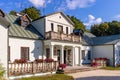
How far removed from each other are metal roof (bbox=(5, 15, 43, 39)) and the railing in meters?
4.07

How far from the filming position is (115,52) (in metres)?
33.8

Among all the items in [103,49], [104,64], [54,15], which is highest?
[54,15]

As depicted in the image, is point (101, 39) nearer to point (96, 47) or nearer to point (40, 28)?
point (96, 47)

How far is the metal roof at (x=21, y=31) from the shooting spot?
2395cm

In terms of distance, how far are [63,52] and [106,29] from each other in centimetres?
2905

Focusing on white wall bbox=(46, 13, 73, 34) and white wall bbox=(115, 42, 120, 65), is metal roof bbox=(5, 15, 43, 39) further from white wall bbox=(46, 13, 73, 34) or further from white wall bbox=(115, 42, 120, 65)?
white wall bbox=(115, 42, 120, 65)

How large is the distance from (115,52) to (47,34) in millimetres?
12453

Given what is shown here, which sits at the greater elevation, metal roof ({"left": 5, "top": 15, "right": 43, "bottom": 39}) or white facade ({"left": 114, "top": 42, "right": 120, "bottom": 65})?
metal roof ({"left": 5, "top": 15, "right": 43, "bottom": 39})

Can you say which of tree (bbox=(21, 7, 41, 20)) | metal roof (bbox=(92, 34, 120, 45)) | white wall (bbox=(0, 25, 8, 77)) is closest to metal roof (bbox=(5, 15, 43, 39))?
white wall (bbox=(0, 25, 8, 77))

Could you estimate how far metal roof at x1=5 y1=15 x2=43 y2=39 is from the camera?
23950 mm

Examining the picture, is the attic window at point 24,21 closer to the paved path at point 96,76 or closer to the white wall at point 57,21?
the white wall at point 57,21

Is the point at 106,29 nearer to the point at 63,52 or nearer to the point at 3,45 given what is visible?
the point at 63,52

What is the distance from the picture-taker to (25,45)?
24484mm

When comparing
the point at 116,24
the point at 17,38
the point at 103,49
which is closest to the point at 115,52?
the point at 103,49
